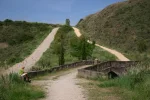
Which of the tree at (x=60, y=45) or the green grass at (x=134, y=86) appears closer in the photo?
the green grass at (x=134, y=86)

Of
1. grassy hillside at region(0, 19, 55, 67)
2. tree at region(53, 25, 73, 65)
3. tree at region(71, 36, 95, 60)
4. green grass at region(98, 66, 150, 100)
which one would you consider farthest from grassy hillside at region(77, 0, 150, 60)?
green grass at region(98, 66, 150, 100)

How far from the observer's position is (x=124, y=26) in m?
95.0

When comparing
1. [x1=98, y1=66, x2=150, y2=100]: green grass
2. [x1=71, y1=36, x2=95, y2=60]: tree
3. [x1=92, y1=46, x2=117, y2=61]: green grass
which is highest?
[x1=71, y1=36, x2=95, y2=60]: tree

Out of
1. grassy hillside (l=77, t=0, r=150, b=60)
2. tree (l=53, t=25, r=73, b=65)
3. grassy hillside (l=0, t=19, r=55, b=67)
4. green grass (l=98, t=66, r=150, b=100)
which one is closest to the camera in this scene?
green grass (l=98, t=66, r=150, b=100)

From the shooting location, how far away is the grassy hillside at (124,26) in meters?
80.4

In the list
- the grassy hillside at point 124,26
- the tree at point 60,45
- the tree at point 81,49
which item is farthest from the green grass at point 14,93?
the grassy hillside at point 124,26

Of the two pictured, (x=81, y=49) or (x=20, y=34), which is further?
(x=20, y=34)

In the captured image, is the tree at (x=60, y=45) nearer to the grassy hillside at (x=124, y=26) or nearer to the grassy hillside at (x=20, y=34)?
the grassy hillside at (x=20, y=34)

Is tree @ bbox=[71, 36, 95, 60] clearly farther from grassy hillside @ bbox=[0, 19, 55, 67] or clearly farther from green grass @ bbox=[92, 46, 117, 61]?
grassy hillside @ bbox=[0, 19, 55, 67]

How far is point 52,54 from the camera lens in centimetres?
6081

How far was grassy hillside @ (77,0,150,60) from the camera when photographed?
80.4 meters

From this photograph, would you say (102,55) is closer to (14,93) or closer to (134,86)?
(134,86)

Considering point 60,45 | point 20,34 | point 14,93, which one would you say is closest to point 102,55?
point 60,45

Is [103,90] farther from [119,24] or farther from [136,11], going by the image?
[136,11]
